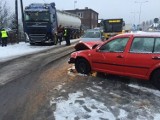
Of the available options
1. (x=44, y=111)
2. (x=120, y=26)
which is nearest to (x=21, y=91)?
(x=44, y=111)

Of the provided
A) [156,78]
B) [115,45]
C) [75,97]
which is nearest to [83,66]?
[115,45]

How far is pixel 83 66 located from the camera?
37.9ft

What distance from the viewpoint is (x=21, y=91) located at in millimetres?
9203

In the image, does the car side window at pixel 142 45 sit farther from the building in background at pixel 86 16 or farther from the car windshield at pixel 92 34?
the building in background at pixel 86 16

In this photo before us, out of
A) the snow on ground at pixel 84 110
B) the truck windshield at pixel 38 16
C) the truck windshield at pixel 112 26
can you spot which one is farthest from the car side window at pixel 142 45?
the truck windshield at pixel 112 26

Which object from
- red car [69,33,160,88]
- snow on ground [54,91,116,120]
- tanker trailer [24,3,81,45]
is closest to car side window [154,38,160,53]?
red car [69,33,160,88]

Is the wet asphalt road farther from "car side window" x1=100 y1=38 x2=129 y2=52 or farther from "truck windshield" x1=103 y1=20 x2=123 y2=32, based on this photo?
"truck windshield" x1=103 y1=20 x2=123 y2=32

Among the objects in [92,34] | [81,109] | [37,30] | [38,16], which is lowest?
[81,109]

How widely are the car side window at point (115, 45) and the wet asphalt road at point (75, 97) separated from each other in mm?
969

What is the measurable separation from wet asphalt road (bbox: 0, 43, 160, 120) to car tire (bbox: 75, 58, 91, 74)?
0.27 m

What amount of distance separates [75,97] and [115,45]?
275 centimetres

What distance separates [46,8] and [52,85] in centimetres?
1948

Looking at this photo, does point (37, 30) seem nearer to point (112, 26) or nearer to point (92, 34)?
point (92, 34)

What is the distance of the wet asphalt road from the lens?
22.7 ft
